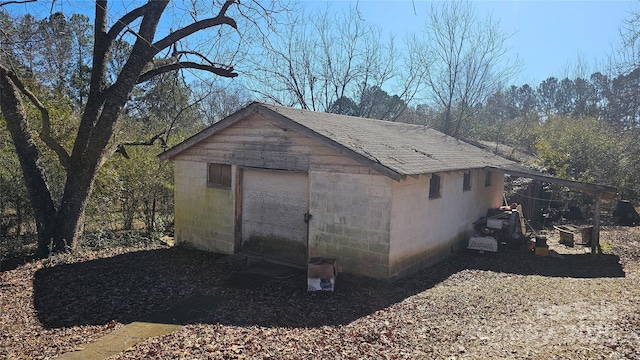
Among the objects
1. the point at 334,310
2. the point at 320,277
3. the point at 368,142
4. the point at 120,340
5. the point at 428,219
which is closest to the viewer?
the point at 120,340

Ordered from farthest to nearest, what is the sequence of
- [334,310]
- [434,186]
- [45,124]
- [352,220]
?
[434,186] → [45,124] → [352,220] → [334,310]

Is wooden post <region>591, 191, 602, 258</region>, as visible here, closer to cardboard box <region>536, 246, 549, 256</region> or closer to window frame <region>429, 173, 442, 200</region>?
cardboard box <region>536, 246, 549, 256</region>

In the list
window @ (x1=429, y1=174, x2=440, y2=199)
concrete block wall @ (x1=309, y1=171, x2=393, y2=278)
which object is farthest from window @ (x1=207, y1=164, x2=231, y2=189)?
window @ (x1=429, y1=174, x2=440, y2=199)

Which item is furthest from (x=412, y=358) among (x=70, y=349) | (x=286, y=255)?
(x=286, y=255)

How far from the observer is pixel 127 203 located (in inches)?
593

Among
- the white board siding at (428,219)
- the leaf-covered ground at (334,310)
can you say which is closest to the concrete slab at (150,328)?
the leaf-covered ground at (334,310)

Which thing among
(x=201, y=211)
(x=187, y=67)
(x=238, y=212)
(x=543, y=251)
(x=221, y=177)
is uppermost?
(x=187, y=67)

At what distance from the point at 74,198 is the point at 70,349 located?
580 cm

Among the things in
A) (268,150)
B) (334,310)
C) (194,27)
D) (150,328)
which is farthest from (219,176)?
(334,310)

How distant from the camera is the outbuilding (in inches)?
349

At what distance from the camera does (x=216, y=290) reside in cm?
840

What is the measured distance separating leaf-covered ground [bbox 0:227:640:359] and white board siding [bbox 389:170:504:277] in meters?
0.46

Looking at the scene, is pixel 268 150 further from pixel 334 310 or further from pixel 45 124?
pixel 45 124

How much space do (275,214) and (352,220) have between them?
2.35m
